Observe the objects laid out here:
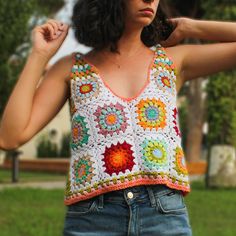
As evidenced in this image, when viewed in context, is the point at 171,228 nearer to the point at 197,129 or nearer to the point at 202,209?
the point at 202,209

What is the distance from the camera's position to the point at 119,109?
2350 mm

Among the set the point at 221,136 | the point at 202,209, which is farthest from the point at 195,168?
the point at 202,209

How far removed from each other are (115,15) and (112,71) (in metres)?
0.19

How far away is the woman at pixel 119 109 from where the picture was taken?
2279mm

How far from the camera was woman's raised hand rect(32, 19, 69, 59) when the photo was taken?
2.45 metres

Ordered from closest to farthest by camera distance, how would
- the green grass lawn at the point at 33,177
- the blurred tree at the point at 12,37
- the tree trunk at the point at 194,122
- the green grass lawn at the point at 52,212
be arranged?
the green grass lawn at the point at 52,212 → the blurred tree at the point at 12,37 → the green grass lawn at the point at 33,177 → the tree trunk at the point at 194,122

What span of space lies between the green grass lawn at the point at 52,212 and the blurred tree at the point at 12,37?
9.07 feet

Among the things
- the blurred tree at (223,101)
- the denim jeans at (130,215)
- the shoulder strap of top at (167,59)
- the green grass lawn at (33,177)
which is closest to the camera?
the denim jeans at (130,215)

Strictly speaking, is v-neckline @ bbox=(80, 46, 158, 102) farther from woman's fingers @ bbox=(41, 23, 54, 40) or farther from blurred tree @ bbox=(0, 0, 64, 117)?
blurred tree @ bbox=(0, 0, 64, 117)

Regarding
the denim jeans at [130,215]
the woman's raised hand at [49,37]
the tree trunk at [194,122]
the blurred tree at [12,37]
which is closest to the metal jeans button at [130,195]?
the denim jeans at [130,215]

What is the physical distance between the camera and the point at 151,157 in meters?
2.31

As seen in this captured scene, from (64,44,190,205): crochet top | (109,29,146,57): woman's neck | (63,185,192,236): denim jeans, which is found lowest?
(63,185,192,236): denim jeans

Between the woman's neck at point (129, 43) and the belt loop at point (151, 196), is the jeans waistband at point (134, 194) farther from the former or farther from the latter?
the woman's neck at point (129, 43)

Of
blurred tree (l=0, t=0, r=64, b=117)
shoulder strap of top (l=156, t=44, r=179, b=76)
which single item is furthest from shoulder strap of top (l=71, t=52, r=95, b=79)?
blurred tree (l=0, t=0, r=64, b=117)
